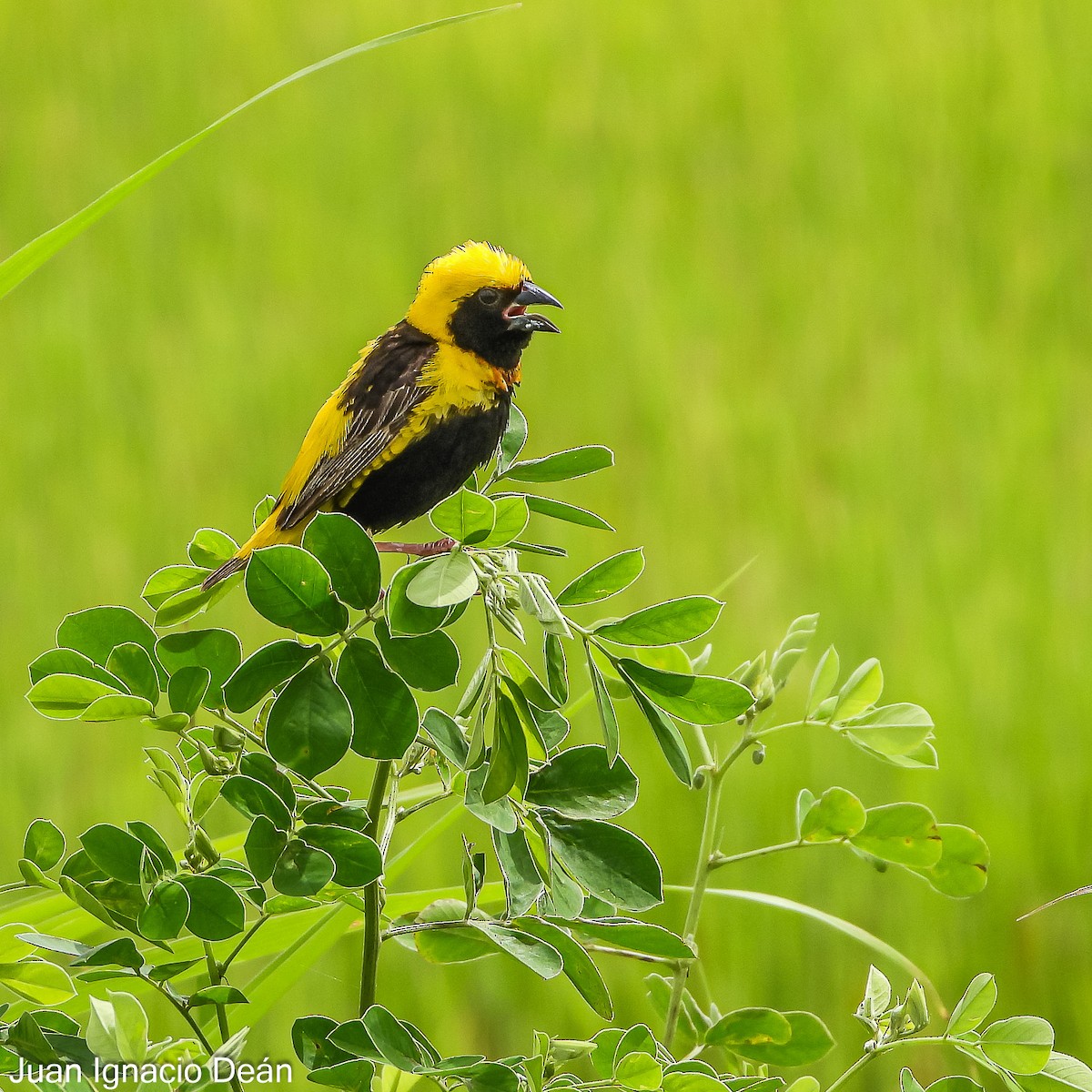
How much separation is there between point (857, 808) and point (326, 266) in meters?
3.98

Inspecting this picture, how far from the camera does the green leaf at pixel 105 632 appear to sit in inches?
33.7

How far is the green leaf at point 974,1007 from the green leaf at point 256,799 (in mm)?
461

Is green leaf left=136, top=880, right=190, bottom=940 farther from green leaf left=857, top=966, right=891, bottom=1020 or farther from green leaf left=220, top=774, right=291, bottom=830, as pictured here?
green leaf left=857, top=966, right=891, bottom=1020

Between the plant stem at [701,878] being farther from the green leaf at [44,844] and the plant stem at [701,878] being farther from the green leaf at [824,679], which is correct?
the green leaf at [44,844]

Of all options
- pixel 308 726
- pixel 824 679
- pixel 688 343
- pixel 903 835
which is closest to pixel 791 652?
pixel 824 679

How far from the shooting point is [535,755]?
3.01 feet

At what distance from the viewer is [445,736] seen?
782 millimetres

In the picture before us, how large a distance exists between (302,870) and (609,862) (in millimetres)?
184

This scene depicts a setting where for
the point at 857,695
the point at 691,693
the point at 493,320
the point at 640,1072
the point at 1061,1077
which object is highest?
the point at 493,320

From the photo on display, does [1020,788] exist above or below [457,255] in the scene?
below

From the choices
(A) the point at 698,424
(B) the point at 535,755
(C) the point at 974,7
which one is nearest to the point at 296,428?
(A) the point at 698,424

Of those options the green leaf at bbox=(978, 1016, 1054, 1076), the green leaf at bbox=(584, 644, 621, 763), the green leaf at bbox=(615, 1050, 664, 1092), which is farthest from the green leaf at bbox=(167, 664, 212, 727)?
the green leaf at bbox=(978, 1016, 1054, 1076)

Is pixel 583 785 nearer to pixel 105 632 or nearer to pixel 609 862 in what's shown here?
pixel 609 862

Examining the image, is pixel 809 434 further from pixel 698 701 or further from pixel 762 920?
pixel 698 701
